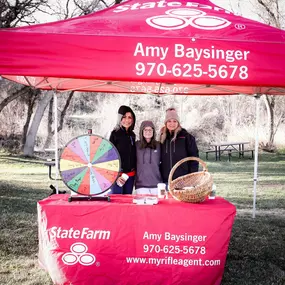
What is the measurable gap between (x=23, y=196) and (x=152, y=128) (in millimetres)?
4939

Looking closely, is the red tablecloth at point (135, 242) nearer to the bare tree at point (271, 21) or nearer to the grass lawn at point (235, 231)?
the grass lawn at point (235, 231)

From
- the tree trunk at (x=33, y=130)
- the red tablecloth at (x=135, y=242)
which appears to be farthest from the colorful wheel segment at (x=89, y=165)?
the tree trunk at (x=33, y=130)

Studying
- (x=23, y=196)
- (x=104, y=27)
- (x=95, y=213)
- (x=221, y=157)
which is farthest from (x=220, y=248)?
(x=221, y=157)

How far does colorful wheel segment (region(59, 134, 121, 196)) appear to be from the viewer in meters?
3.48

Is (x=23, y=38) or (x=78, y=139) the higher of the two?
(x=23, y=38)

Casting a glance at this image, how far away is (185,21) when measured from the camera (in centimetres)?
354

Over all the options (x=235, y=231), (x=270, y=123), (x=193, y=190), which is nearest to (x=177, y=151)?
(x=193, y=190)

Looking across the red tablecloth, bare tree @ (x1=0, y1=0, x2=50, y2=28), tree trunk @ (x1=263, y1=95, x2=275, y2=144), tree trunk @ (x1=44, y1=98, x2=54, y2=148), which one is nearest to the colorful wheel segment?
the red tablecloth

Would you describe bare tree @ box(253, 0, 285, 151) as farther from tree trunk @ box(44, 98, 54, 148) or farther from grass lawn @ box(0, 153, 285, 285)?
tree trunk @ box(44, 98, 54, 148)

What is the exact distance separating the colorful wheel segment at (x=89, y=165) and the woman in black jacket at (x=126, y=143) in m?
1.00

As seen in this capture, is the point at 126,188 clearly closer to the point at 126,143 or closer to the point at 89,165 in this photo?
the point at 126,143

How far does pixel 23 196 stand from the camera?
848 centimetres

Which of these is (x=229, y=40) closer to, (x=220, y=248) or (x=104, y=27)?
(x=104, y=27)

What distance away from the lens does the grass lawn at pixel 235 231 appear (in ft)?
12.7
